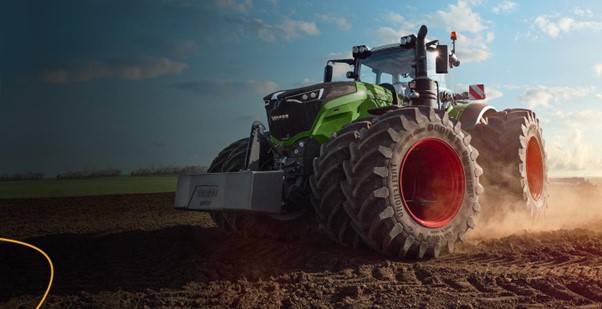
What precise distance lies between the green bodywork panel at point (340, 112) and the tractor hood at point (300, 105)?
6cm

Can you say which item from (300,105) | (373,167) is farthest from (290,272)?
(300,105)

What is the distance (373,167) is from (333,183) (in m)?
Answer: 0.45

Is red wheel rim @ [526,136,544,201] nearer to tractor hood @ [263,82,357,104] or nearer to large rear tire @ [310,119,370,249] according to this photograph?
tractor hood @ [263,82,357,104]

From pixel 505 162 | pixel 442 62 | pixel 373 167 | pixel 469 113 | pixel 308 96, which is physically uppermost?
pixel 442 62

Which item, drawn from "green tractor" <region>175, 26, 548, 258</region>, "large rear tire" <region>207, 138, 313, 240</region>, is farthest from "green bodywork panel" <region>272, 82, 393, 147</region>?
"large rear tire" <region>207, 138, 313, 240</region>

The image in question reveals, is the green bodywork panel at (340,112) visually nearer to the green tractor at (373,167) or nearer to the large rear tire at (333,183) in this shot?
the green tractor at (373,167)

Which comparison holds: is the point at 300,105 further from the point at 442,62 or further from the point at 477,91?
the point at 477,91

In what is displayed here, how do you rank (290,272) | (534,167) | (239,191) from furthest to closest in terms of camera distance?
1. (534,167)
2. (239,191)
3. (290,272)

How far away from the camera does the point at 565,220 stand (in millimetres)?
10219

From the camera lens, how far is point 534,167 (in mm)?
9891

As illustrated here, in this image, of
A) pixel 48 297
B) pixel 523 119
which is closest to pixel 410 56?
pixel 523 119

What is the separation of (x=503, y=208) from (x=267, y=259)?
14.0ft

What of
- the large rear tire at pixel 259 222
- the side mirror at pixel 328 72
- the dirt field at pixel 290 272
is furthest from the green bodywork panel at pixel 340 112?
the side mirror at pixel 328 72

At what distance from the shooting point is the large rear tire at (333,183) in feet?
18.5
